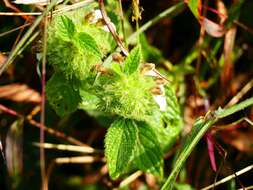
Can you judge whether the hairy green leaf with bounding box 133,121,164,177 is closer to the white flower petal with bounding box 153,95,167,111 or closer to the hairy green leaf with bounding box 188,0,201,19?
the white flower petal with bounding box 153,95,167,111

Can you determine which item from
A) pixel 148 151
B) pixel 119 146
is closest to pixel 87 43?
pixel 119 146

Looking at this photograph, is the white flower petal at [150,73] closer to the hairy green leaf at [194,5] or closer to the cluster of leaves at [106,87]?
the cluster of leaves at [106,87]

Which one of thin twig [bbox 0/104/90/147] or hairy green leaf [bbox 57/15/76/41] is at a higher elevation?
hairy green leaf [bbox 57/15/76/41]

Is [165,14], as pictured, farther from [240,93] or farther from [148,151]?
[148,151]

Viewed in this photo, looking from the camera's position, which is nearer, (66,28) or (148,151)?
(66,28)

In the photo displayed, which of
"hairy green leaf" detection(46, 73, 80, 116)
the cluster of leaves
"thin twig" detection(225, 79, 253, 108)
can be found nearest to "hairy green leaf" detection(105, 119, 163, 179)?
the cluster of leaves

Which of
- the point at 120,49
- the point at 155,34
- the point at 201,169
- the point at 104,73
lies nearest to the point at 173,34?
the point at 155,34

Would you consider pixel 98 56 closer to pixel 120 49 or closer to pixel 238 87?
pixel 120 49
